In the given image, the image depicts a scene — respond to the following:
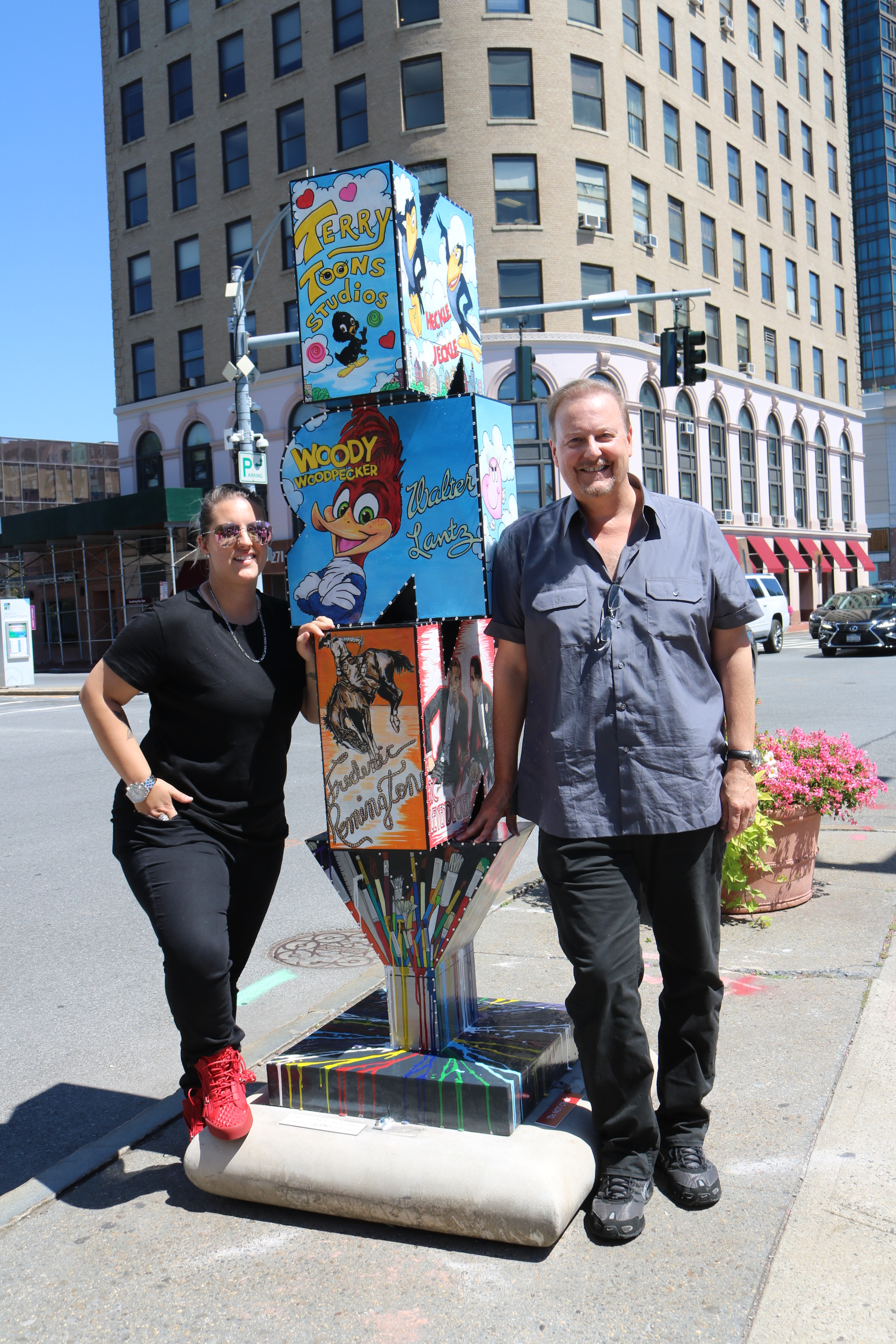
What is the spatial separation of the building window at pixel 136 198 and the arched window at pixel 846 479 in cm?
2976

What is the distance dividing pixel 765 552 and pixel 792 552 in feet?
8.79

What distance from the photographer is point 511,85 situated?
31828 millimetres

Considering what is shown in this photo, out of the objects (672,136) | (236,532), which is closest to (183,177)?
(672,136)

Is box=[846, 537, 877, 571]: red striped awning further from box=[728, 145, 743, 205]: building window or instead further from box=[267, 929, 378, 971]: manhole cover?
box=[267, 929, 378, 971]: manhole cover

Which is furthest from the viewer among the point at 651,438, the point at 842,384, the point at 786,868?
the point at 842,384

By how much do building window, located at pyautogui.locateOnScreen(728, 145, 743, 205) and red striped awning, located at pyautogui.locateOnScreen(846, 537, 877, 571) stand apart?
51.7 ft

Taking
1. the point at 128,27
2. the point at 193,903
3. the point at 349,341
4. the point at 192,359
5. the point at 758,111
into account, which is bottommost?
the point at 193,903

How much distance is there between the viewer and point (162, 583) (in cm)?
3278

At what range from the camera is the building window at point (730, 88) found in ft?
131

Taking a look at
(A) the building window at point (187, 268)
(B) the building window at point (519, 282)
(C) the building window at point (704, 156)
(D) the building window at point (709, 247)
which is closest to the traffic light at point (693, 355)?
(B) the building window at point (519, 282)

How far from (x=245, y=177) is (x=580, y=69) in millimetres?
10508

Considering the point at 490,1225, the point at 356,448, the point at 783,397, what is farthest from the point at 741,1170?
the point at 783,397

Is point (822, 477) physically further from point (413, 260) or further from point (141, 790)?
point (141, 790)

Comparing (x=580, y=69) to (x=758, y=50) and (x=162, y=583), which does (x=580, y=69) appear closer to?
(x=758, y=50)
